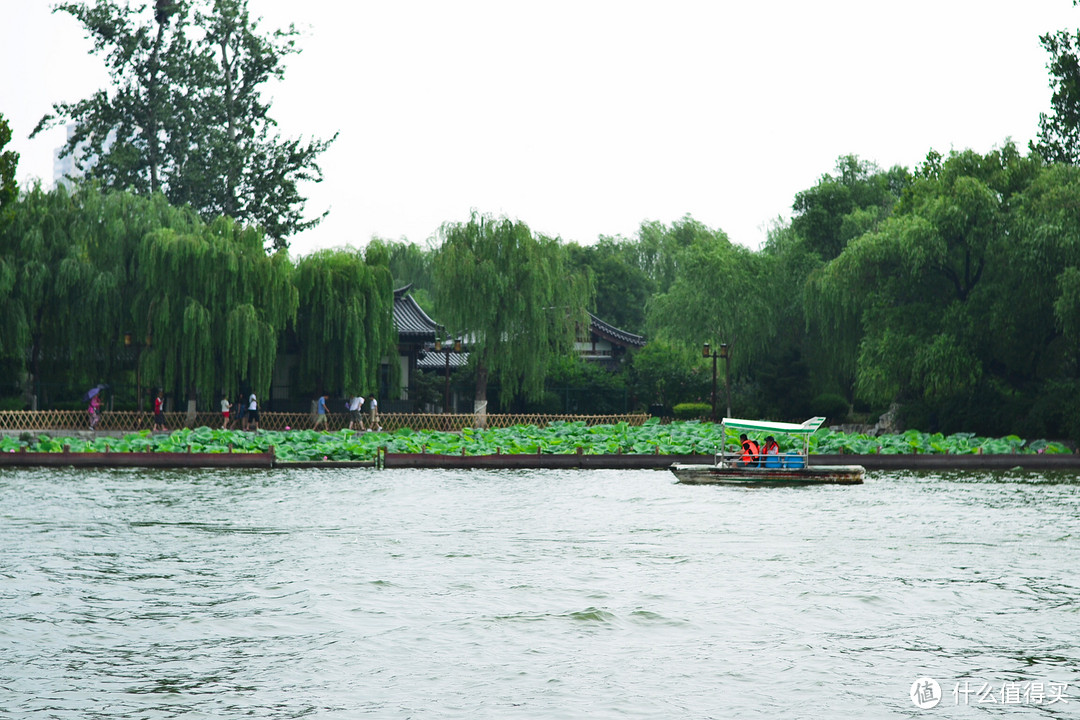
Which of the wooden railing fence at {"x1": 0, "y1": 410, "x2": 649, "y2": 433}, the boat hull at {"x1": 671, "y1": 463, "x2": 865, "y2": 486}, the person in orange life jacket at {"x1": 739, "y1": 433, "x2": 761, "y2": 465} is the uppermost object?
the wooden railing fence at {"x1": 0, "y1": 410, "x2": 649, "y2": 433}

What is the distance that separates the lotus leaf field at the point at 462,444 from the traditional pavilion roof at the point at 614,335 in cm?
1911

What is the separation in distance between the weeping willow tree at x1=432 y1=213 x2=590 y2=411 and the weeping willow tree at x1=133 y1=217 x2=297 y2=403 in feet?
23.4

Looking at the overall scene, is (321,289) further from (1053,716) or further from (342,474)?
(1053,716)

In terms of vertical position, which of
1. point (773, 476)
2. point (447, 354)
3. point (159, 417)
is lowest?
point (773, 476)

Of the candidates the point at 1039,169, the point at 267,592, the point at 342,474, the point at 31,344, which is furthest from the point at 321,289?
the point at 267,592

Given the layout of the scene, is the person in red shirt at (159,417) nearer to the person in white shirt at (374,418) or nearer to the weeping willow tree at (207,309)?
the weeping willow tree at (207,309)

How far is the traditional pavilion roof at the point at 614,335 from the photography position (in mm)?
58906

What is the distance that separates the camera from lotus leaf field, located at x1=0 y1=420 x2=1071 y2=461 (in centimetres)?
3425

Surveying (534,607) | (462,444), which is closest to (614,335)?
(462,444)

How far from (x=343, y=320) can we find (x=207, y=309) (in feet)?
16.3

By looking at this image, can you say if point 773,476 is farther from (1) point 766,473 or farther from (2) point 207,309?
(2) point 207,309

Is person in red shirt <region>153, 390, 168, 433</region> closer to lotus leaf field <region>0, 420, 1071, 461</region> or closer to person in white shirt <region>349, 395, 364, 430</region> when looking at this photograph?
lotus leaf field <region>0, 420, 1071, 461</region>

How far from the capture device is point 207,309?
39938mm

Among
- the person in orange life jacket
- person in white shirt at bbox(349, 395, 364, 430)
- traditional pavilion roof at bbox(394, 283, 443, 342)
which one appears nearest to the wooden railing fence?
person in white shirt at bbox(349, 395, 364, 430)
